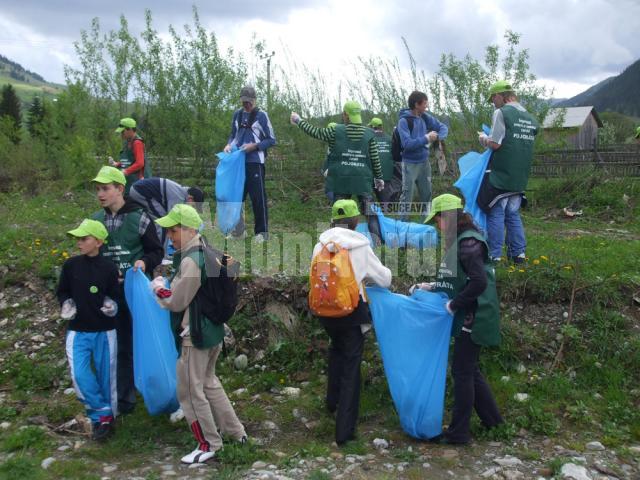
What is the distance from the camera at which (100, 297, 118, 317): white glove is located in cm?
400

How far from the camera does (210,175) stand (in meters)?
12.0

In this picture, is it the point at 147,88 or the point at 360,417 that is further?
the point at 147,88

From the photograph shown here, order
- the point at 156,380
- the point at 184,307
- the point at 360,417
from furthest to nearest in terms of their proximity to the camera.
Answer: the point at 360,417 → the point at 156,380 → the point at 184,307

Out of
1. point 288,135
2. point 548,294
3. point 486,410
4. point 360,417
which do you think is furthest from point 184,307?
point 288,135

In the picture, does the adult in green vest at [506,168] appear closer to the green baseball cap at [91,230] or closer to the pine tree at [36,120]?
the green baseball cap at [91,230]

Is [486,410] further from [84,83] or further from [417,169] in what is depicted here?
A: [84,83]

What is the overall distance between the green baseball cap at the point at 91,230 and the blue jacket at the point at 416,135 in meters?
3.94

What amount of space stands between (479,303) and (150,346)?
2275 mm

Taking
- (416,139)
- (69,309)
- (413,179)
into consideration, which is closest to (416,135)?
(416,139)

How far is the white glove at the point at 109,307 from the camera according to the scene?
13.1 feet

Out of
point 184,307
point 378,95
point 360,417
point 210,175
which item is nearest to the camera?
point 184,307

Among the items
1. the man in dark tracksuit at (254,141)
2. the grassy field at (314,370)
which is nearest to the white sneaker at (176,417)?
the grassy field at (314,370)

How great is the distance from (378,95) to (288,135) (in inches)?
76.1

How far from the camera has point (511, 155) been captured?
5.61m
